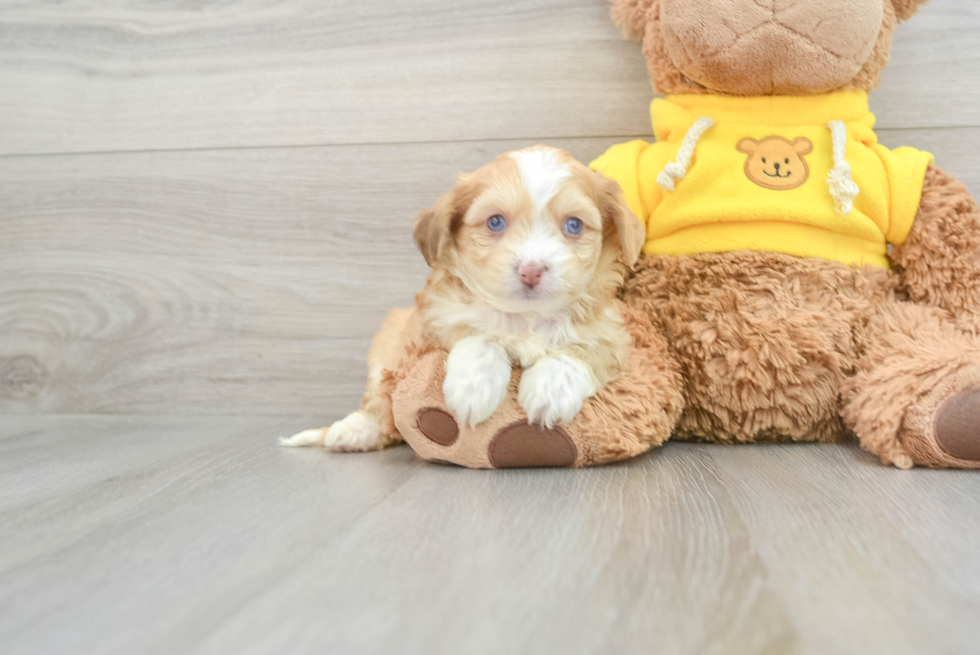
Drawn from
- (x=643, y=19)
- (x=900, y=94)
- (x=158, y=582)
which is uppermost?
(x=643, y=19)

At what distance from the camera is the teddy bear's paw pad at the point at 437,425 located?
3.83 feet

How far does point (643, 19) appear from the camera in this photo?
1429 millimetres

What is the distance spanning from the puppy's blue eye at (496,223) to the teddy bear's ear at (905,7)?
34.1 inches

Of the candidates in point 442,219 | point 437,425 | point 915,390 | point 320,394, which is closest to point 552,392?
point 437,425

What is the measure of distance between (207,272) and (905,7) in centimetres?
160

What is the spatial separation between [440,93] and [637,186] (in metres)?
0.58

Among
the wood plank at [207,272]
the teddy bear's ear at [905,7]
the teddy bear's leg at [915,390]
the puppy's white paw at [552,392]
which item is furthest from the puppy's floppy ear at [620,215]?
the teddy bear's ear at [905,7]

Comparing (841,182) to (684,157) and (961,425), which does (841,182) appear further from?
(961,425)

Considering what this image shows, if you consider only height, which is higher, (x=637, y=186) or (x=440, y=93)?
(x=440, y=93)

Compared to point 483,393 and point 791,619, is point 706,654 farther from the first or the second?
point 483,393

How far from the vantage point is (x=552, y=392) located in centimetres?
111

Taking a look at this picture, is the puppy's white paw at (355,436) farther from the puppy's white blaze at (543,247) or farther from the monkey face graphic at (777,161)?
the monkey face graphic at (777,161)

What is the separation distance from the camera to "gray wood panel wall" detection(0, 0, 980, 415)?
66.8 inches

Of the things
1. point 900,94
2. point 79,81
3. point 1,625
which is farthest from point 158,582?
point 900,94
